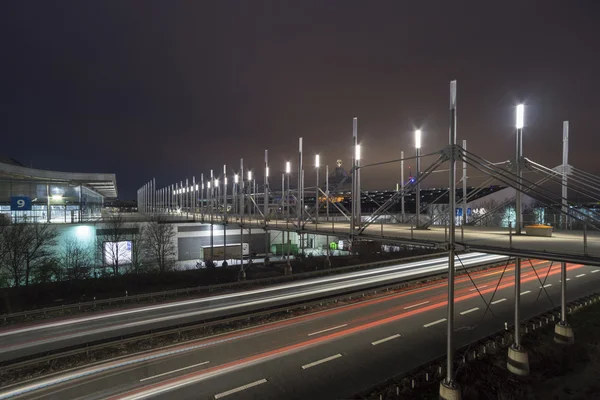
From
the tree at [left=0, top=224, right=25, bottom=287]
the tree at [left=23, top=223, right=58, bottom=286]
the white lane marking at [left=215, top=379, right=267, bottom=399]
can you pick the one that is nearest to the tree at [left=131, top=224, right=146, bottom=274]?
the tree at [left=23, top=223, right=58, bottom=286]

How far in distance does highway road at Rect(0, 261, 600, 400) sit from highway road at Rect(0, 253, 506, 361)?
270 centimetres

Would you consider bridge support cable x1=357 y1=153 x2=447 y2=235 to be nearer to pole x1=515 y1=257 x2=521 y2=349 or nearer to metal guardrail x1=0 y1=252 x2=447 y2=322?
pole x1=515 y1=257 x2=521 y2=349

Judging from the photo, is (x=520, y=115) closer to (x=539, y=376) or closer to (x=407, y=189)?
(x=407, y=189)

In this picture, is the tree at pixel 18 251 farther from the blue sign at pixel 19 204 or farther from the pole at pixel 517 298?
the pole at pixel 517 298

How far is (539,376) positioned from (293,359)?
32.5ft

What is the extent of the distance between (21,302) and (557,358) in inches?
1127

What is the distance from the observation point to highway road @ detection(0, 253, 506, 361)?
13.5 m

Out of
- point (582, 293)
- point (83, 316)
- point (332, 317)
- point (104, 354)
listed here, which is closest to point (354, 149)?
point (332, 317)

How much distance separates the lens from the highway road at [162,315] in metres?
13.5

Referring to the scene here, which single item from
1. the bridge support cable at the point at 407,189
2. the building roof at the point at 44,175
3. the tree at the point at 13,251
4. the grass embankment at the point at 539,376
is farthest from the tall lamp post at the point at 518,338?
the building roof at the point at 44,175

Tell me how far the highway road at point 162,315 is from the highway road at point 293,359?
270 centimetres

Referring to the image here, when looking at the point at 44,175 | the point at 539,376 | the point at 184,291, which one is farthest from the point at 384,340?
the point at 44,175

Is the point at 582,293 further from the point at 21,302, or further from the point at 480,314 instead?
the point at 21,302

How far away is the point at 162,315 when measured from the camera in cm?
1636
